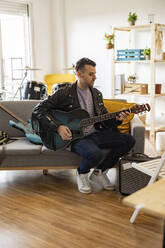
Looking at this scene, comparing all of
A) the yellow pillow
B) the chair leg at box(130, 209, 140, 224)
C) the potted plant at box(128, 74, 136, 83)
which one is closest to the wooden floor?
the chair leg at box(130, 209, 140, 224)

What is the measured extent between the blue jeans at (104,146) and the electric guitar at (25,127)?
15.9 inches

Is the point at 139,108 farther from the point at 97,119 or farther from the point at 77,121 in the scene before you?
the point at 77,121

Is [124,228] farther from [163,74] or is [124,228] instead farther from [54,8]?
[54,8]

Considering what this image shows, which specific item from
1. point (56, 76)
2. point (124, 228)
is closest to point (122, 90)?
point (56, 76)

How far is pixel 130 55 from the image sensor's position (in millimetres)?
5113

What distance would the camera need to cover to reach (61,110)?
310 cm

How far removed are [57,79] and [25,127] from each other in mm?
2996

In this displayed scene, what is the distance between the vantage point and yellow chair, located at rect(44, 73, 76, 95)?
6238mm

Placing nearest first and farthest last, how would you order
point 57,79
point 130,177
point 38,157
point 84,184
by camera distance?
point 130,177 < point 84,184 < point 38,157 < point 57,79

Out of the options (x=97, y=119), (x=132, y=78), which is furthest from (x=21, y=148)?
(x=132, y=78)

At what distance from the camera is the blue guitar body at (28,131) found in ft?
10.6

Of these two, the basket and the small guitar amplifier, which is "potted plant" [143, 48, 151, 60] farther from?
the small guitar amplifier

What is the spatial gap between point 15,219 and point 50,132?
84 cm

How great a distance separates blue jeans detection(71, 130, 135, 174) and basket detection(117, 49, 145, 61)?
222cm
